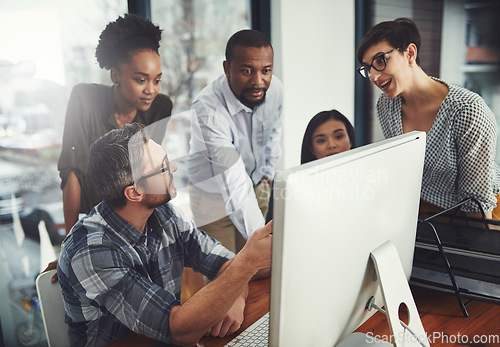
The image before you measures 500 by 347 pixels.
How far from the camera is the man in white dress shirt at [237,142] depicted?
1925mm

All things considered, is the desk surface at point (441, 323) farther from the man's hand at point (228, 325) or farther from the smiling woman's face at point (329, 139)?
the smiling woman's face at point (329, 139)

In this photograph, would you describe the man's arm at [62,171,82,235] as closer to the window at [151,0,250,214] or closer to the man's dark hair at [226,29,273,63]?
the window at [151,0,250,214]

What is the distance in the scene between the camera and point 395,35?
2170 mm

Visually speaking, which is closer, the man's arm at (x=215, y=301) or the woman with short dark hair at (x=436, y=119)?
the man's arm at (x=215, y=301)

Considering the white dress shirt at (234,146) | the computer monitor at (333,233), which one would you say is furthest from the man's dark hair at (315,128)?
the computer monitor at (333,233)

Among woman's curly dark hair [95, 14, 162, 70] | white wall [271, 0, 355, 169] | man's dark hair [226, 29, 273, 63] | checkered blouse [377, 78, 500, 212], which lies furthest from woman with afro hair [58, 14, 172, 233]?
checkered blouse [377, 78, 500, 212]

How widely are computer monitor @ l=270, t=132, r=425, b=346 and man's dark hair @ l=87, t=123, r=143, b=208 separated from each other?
2.91ft

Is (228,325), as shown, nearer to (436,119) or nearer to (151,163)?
(151,163)

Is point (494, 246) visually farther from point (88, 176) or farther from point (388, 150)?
point (88, 176)

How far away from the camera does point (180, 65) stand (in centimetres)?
176

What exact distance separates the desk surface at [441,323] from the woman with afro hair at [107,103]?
0.56 m

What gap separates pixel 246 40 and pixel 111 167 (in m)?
0.97

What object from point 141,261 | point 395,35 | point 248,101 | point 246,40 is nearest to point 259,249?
point 141,261

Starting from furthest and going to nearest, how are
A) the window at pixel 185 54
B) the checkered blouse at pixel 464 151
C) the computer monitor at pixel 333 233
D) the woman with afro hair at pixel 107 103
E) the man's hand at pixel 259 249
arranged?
Answer: the checkered blouse at pixel 464 151 < the window at pixel 185 54 < the woman with afro hair at pixel 107 103 < the man's hand at pixel 259 249 < the computer monitor at pixel 333 233
